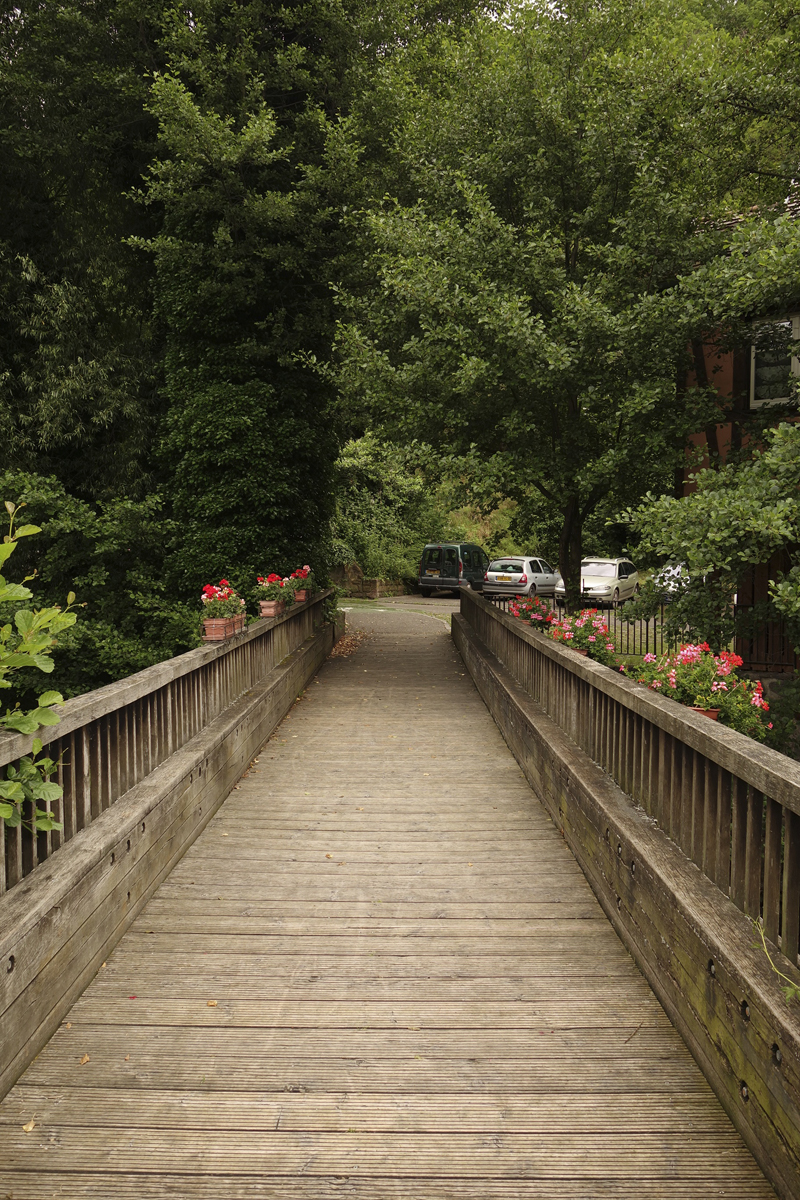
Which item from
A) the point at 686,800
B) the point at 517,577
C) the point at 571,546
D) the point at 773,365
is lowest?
the point at 686,800

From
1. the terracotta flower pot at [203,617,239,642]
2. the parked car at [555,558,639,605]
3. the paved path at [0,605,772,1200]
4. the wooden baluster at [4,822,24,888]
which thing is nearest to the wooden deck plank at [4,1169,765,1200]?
the paved path at [0,605,772,1200]

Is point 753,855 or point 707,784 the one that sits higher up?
point 707,784

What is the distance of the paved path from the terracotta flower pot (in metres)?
1.89

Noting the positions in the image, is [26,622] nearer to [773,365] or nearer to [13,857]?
[13,857]

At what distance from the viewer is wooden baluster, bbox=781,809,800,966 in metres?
2.48

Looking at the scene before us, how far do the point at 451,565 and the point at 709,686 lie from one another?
25.8 metres

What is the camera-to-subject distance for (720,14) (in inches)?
935

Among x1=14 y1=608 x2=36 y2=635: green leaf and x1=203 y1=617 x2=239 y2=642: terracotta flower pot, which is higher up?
x1=14 y1=608 x2=36 y2=635: green leaf

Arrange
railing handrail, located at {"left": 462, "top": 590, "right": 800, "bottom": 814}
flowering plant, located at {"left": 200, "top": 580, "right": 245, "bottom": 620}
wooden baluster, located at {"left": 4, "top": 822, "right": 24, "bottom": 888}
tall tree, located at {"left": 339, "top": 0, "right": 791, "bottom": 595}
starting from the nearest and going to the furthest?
railing handrail, located at {"left": 462, "top": 590, "right": 800, "bottom": 814}
wooden baluster, located at {"left": 4, "top": 822, "right": 24, "bottom": 888}
flowering plant, located at {"left": 200, "top": 580, "right": 245, "bottom": 620}
tall tree, located at {"left": 339, "top": 0, "right": 791, "bottom": 595}

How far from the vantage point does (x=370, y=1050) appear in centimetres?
298

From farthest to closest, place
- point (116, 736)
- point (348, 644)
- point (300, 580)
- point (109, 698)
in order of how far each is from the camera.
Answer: point (348, 644) → point (300, 580) → point (116, 736) → point (109, 698)

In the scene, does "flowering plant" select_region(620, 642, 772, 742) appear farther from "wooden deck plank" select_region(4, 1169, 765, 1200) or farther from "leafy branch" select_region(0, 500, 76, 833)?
"leafy branch" select_region(0, 500, 76, 833)

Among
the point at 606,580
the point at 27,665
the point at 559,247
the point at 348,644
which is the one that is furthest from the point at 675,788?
the point at 606,580

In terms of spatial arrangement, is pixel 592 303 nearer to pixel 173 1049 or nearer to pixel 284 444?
pixel 284 444
